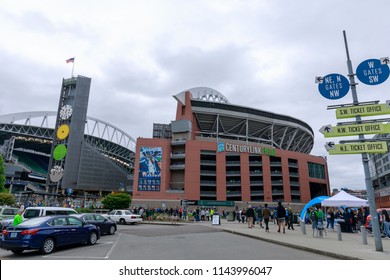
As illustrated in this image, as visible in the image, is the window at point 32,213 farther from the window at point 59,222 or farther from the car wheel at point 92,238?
the window at point 59,222

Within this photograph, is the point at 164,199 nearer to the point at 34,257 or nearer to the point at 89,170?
the point at 89,170

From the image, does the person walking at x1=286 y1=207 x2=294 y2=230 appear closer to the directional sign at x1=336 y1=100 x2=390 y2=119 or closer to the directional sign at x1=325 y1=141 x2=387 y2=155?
the directional sign at x1=325 y1=141 x2=387 y2=155

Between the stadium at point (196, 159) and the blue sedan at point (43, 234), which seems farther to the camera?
the stadium at point (196, 159)

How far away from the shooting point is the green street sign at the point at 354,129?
10.0 meters

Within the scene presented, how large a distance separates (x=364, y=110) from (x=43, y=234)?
42.1 feet

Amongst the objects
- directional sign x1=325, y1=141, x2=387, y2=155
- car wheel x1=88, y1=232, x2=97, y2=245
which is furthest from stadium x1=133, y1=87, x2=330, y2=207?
directional sign x1=325, y1=141, x2=387, y2=155

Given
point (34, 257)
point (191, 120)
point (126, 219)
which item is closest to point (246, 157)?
point (191, 120)

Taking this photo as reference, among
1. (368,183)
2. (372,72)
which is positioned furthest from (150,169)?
(372,72)

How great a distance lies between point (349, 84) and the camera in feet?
36.1

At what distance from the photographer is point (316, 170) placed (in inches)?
2756

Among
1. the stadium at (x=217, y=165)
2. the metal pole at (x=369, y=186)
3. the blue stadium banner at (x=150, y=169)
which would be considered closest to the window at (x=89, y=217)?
the metal pole at (x=369, y=186)

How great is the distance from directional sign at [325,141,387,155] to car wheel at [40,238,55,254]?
1122 cm

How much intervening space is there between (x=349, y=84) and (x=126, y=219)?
2312 cm

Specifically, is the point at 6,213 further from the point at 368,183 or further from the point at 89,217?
the point at 368,183
